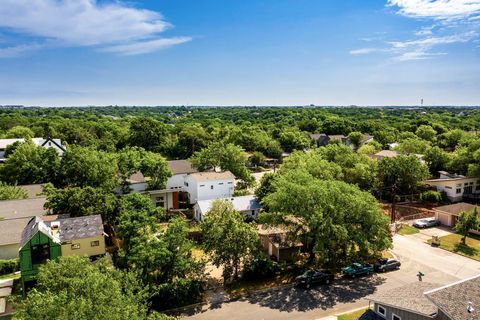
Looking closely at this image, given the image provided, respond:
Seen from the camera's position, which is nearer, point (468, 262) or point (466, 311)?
point (466, 311)

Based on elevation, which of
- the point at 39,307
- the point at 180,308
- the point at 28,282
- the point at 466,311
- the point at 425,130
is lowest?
the point at 180,308

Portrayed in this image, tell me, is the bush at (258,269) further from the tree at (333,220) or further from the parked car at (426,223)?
the parked car at (426,223)

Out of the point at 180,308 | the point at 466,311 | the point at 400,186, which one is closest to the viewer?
the point at 466,311

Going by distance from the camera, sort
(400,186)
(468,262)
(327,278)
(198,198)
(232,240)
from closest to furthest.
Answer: (232,240), (327,278), (468,262), (198,198), (400,186)

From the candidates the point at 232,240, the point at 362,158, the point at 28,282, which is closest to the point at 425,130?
the point at 362,158

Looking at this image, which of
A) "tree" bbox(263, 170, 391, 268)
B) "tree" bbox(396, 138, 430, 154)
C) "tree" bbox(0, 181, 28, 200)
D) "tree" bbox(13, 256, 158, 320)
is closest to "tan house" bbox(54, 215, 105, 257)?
"tree" bbox(13, 256, 158, 320)

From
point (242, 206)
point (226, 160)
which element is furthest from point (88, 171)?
point (226, 160)

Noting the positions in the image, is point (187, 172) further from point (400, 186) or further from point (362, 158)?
point (400, 186)
